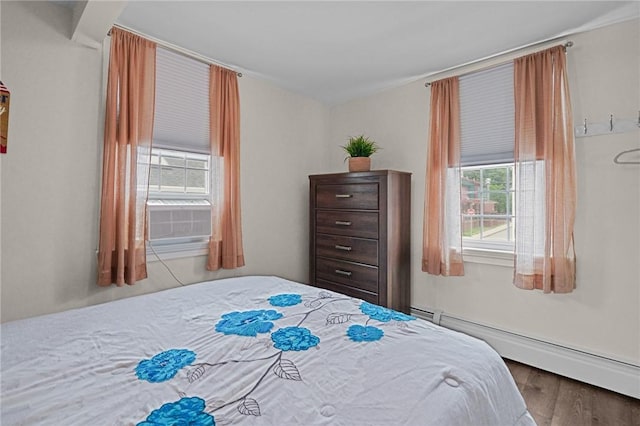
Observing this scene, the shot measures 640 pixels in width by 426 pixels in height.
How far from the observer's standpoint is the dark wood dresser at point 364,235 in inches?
107

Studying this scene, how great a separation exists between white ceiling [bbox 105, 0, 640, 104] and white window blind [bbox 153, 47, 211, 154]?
14cm

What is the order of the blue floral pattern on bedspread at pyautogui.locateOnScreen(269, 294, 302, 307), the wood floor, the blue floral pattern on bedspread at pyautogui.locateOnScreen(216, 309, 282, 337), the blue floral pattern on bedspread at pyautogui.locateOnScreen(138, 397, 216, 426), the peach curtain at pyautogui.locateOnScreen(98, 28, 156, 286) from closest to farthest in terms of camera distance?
the blue floral pattern on bedspread at pyautogui.locateOnScreen(138, 397, 216, 426)
the blue floral pattern on bedspread at pyautogui.locateOnScreen(216, 309, 282, 337)
the blue floral pattern on bedspread at pyautogui.locateOnScreen(269, 294, 302, 307)
the wood floor
the peach curtain at pyautogui.locateOnScreen(98, 28, 156, 286)

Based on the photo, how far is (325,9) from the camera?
196 cm

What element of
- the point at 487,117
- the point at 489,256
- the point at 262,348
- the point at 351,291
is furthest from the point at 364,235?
the point at 262,348

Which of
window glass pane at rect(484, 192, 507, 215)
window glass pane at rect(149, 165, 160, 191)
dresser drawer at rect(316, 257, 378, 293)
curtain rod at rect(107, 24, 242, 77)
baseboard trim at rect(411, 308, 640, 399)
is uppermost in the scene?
curtain rod at rect(107, 24, 242, 77)

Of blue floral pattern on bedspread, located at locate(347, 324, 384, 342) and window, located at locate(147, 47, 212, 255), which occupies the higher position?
window, located at locate(147, 47, 212, 255)

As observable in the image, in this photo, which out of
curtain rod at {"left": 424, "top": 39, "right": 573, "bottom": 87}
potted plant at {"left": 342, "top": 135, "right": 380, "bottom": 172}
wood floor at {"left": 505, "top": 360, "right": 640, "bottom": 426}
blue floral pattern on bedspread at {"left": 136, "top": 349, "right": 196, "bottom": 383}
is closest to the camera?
blue floral pattern on bedspread at {"left": 136, "top": 349, "right": 196, "bottom": 383}

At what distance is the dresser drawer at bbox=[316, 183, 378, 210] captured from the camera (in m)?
2.79

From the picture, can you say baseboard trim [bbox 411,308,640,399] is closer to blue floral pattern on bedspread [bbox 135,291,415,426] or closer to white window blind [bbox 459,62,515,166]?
white window blind [bbox 459,62,515,166]

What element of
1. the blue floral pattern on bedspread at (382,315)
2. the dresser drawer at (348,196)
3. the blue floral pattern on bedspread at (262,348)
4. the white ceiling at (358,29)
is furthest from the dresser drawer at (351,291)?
the white ceiling at (358,29)

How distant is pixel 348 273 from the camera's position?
2.95m

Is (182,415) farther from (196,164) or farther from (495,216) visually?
(495,216)

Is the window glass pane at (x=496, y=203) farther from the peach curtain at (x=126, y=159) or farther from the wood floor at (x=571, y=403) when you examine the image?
the peach curtain at (x=126, y=159)

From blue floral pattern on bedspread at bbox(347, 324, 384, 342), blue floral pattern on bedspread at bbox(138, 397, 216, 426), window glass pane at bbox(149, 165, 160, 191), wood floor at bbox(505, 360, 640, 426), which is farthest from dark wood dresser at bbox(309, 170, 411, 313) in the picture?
blue floral pattern on bedspread at bbox(138, 397, 216, 426)
